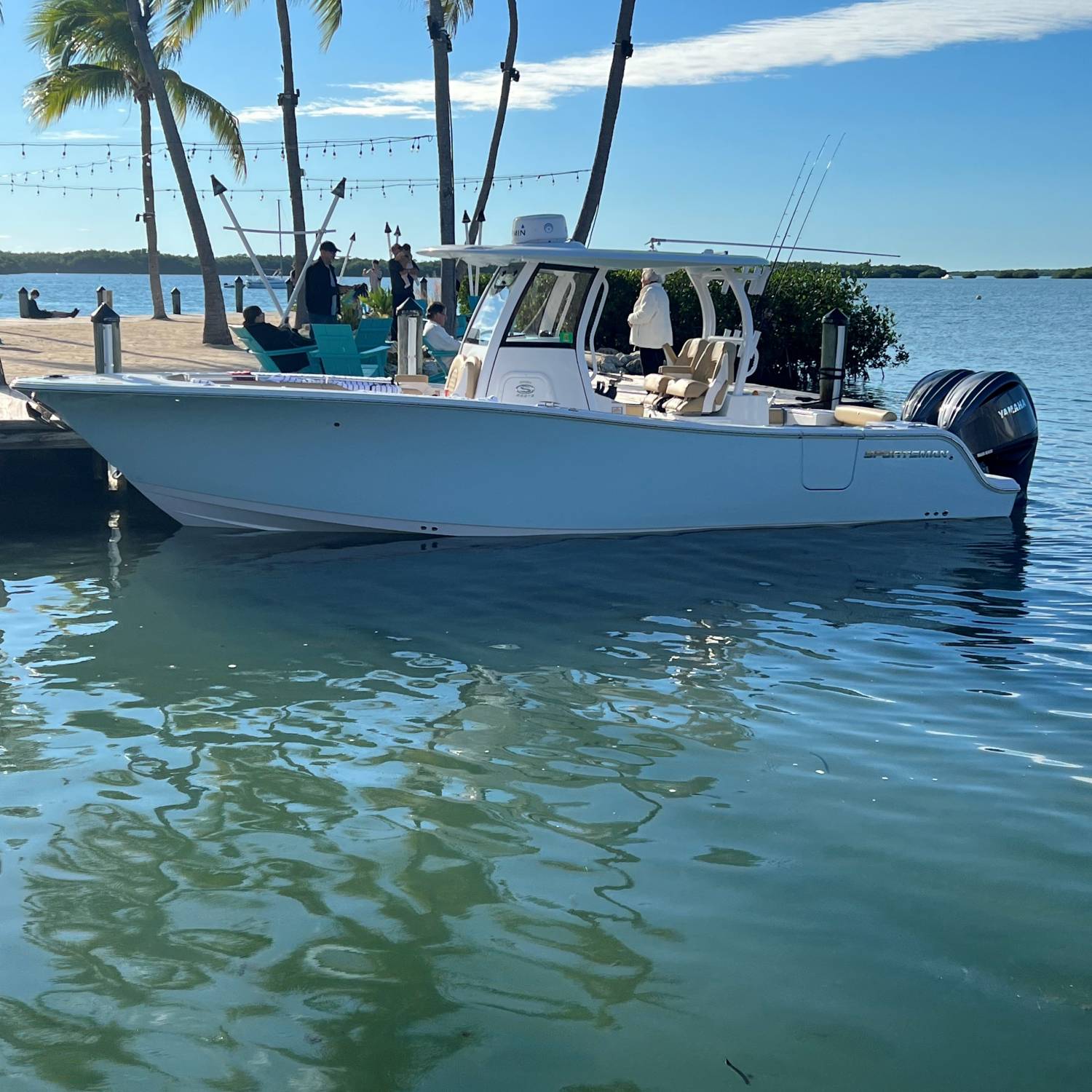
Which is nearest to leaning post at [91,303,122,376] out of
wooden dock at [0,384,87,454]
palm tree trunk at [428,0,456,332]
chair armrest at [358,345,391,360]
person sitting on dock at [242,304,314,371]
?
wooden dock at [0,384,87,454]

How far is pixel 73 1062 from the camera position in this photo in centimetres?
352

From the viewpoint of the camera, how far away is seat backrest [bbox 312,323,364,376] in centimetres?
1317

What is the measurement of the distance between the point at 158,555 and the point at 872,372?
22.7 m

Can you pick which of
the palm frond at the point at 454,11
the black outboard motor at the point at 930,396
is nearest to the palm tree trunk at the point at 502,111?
the palm frond at the point at 454,11

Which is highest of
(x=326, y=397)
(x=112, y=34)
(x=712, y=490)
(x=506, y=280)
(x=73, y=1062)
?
(x=112, y=34)

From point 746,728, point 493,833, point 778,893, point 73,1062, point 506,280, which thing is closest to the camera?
point 73,1062

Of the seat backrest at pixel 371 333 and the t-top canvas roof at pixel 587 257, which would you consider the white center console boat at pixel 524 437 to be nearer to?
the t-top canvas roof at pixel 587 257

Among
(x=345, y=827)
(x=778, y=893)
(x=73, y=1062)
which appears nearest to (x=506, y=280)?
(x=345, y=827)

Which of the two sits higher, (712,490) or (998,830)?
(712,490)

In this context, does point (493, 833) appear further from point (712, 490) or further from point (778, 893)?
point (712, 490)

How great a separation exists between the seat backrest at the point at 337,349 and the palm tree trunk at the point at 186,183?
915cm

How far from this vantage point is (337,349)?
13250mm

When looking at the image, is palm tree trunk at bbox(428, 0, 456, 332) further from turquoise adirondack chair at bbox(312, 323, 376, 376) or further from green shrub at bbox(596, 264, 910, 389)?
turquoise adirondack chair at bbox(312, 323, 376, 376)

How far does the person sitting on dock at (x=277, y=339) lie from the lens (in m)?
13.4
